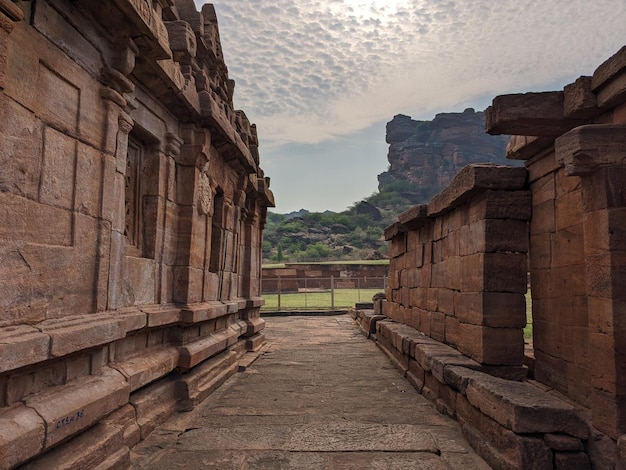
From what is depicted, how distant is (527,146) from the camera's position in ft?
15.7

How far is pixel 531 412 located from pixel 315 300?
798 inches

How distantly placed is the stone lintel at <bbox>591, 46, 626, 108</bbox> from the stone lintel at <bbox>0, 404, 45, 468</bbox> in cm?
442

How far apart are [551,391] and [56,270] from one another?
13.9 ft

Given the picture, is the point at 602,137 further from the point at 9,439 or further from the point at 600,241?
the point at 9,439

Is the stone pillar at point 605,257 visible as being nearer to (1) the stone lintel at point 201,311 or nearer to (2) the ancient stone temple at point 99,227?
(2) the ancient stone temple at point 99,227

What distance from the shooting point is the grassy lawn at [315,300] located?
801 inches

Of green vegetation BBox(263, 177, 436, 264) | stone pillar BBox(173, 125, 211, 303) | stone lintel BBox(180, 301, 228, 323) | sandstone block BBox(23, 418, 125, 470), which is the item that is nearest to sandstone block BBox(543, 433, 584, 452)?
sandstone block BBox(23, 418, 125, 470)

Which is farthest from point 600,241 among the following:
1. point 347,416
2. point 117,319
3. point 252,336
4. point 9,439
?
point 252,336

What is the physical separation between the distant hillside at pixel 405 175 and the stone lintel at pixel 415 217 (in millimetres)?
63021

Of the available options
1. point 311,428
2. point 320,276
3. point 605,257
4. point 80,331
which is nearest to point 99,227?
point 80,331

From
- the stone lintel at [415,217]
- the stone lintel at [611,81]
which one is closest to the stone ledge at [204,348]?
the stone lintel at [415,217]

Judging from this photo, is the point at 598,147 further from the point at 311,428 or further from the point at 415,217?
the point at 415,217

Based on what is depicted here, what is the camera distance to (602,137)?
131 inches

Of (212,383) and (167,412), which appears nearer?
(167,412)
